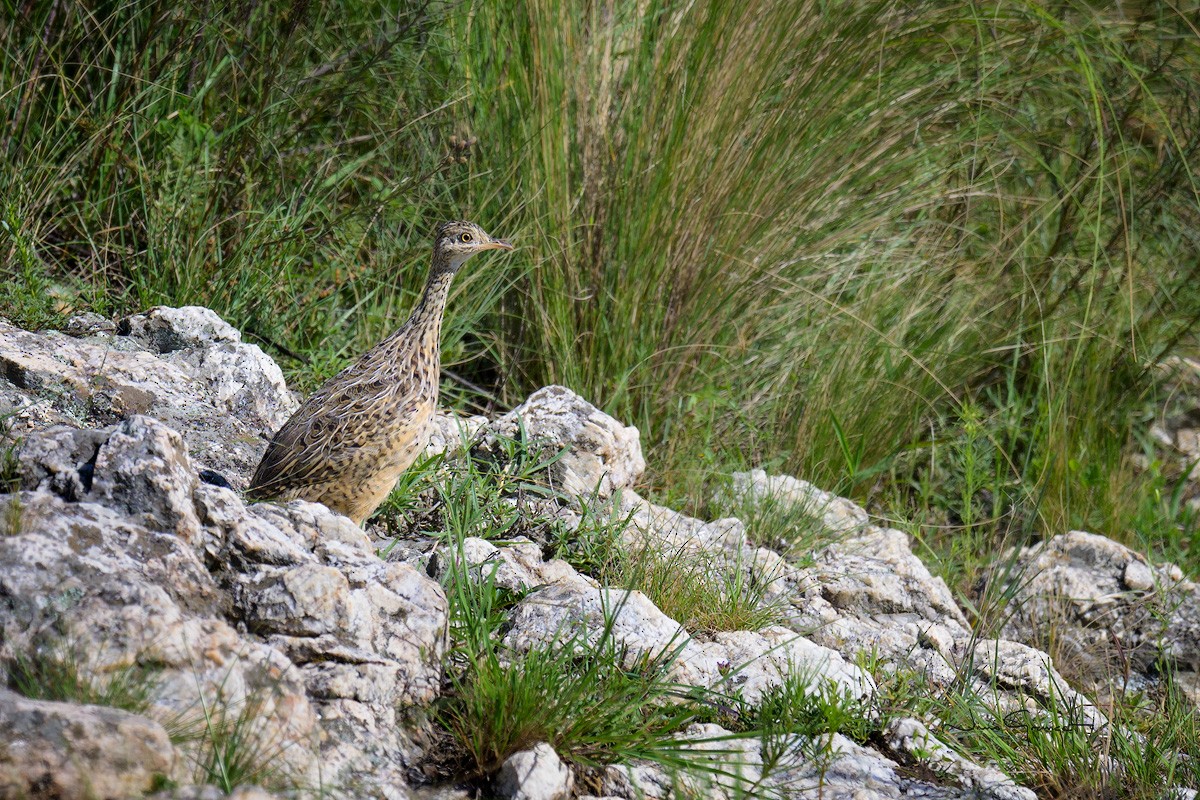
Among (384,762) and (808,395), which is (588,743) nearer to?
(384,762)

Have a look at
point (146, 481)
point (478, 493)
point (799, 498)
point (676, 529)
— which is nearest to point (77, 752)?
point (146, 481)

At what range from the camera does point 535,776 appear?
255 centimetres

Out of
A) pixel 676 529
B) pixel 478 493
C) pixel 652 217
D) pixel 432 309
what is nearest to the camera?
pixel 478 493

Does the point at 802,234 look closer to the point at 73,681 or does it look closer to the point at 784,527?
the point at 784,527

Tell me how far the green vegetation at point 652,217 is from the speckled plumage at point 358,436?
1.12 ft

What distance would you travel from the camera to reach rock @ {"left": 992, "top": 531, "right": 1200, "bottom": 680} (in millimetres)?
4195

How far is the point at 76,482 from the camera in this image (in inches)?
105

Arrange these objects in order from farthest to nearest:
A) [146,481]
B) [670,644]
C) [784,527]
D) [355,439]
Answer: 1. [784,527]
2. [355,439]
3. [670,644]
4. [146,481]

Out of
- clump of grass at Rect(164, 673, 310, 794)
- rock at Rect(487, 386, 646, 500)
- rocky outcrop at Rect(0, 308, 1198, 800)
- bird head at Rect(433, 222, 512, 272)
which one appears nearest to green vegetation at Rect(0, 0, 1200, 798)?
rock at Rect(487, 386, 646, 500)

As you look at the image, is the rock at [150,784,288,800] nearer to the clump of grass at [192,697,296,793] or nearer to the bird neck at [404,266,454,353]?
the clump of grass at [192,697,296,793]

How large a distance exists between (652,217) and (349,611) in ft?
7.80

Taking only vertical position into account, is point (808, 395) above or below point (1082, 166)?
below

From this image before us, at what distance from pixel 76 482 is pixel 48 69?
8.47 ft

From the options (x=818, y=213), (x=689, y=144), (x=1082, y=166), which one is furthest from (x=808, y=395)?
(x=1082, y=166)
